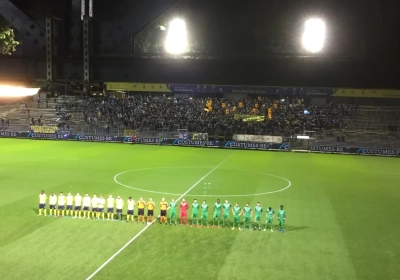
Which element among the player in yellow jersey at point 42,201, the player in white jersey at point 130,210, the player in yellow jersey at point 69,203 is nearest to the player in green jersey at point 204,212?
the player in white jersey at point 130,210

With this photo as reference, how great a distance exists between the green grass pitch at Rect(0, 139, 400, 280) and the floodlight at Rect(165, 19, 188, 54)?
915 centimetres

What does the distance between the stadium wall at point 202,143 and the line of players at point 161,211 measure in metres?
30.2

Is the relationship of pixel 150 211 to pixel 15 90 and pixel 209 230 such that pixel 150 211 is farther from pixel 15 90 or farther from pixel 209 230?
pixel 15 90

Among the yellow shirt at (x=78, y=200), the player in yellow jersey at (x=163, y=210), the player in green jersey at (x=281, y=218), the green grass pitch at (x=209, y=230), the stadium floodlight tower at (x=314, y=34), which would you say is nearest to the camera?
the stadium floodlight tower at (x=314, y=34)

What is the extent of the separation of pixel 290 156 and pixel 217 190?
64.9 feet

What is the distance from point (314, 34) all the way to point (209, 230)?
13699 mm

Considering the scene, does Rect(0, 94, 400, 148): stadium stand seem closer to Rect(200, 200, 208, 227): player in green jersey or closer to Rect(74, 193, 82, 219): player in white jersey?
Rect(74, 193, 82, 219): player in white jersey

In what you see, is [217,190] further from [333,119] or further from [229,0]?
[333,119]

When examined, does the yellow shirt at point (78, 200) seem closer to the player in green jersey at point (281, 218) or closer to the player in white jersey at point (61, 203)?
the player in white jersey at point (61, 203)

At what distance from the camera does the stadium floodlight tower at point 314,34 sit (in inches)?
197

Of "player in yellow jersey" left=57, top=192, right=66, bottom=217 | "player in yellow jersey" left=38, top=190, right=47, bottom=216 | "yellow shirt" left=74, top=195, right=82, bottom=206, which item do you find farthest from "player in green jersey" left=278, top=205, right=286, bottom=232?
"player in yellow jersey" left=38, top=190, right=47, bottom=216

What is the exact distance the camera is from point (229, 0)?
5289 millimetres

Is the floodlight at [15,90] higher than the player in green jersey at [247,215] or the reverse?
higher

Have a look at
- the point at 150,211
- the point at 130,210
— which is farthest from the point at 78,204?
the point at 150,211
